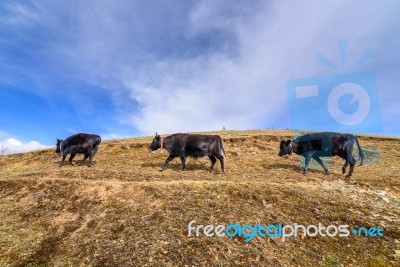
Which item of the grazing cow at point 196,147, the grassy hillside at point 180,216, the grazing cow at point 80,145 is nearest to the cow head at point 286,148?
the grassy hillside at point 180,216

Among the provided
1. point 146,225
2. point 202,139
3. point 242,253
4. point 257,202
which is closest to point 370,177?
point 257,202

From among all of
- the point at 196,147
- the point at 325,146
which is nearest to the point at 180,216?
the point at 196,147

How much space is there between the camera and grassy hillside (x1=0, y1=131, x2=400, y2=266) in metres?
8.31

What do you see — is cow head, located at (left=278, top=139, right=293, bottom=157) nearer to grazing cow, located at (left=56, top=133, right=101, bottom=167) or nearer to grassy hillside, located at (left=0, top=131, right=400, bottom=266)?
grassy hillside, located at (left=0, top=131, right=400, bottom=266)

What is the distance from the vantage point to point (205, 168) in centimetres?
1795

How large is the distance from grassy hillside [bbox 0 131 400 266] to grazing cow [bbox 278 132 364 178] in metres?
1.08

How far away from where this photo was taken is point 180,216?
392 inches

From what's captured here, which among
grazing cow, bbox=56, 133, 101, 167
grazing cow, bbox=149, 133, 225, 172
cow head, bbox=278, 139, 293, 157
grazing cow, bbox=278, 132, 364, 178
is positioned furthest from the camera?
grazing cow, bbox=56, 133, 101, 167

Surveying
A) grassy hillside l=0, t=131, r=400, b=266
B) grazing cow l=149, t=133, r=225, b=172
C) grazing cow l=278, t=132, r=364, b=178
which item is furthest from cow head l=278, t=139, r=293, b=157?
grazing cow l=149, t=133, r=225, b=172

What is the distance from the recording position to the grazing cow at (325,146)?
1617 centimetres

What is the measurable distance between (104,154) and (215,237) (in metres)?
17.6

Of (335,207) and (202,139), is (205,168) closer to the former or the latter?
(202,139)

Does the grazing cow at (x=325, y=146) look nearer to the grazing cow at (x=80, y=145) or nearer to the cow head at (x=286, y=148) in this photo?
the cow head at (x=286, y=148)

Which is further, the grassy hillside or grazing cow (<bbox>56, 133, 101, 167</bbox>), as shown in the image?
grazing cow (<bbox>56, 133, 101, 167</bbox>)
